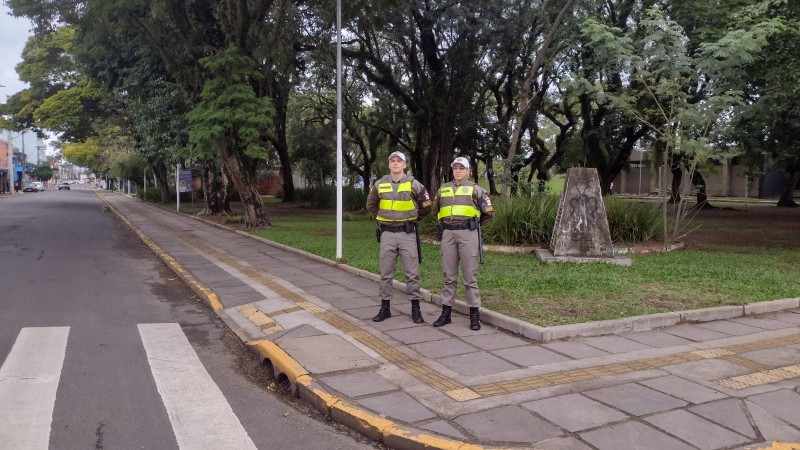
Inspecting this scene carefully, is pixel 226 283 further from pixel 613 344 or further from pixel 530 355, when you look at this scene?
pixel 613 344

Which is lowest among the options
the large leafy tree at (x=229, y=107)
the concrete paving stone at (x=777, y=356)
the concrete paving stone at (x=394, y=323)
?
the concrete paving stone at (x=777, y=356)

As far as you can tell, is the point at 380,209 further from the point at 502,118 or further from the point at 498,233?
the point at 502,118

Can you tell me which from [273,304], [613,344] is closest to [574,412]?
[613,344]

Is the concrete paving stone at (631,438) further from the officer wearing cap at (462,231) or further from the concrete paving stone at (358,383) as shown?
the officer wearing cap at (462,231)

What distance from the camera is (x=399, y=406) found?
4660 millimetres

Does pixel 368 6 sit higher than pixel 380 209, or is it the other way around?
pixel 368 6

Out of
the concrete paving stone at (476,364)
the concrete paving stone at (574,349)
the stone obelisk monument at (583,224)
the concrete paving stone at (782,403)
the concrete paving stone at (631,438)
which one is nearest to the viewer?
the concrete paving stone at (631,438)

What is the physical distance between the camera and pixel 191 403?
491cm

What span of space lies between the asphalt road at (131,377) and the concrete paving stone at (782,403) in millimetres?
2888

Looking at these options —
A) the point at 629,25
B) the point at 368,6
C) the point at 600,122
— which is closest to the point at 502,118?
the point at 600,122

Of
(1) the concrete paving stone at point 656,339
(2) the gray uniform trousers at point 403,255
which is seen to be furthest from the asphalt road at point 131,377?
(1) the concrete paving stone at point 656,339

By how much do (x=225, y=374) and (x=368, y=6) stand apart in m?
14.7

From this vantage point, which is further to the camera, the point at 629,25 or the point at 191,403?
the point at 629,25

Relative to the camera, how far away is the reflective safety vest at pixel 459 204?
678cm
